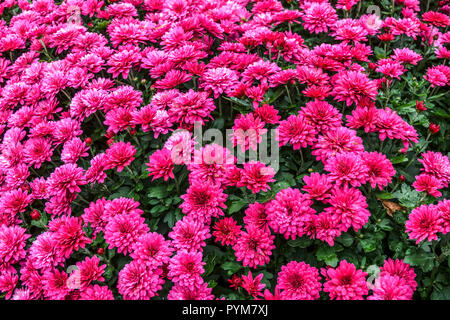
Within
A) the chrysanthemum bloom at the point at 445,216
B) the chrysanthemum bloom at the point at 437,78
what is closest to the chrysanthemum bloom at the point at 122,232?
the chrysanthemum bloom at the point at 445,216

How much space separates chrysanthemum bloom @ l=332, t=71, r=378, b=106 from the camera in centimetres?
215

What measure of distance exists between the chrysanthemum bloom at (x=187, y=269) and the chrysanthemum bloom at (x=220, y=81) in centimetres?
105

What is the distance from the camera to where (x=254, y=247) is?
1.86 metres

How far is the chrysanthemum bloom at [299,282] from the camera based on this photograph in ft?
5.72

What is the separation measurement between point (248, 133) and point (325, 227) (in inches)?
27.2

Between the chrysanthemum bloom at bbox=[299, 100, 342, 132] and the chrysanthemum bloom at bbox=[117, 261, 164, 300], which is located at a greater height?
the chrysanthemum bloom at bbox=[299, 100, 342, 132]

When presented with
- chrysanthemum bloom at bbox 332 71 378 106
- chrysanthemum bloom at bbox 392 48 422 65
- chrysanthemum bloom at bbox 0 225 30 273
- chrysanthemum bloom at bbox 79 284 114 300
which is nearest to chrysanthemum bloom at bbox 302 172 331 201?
chrysanthemum bloom at bbox 332 71 378 106

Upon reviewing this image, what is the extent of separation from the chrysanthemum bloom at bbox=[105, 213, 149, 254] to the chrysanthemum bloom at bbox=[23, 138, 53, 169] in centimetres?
79

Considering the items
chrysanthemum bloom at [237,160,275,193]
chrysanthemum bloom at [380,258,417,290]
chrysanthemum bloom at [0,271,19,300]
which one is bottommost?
chrysanthemum bloom at [0,271,19,300]

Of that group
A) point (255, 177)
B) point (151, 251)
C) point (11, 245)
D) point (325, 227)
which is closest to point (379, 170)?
point (325, 227)

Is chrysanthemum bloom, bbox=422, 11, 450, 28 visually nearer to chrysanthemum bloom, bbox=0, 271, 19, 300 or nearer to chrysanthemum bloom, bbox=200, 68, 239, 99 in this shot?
chrysanthemum bloom, bbox=200, 68, 239, 99

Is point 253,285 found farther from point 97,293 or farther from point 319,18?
point 319,18

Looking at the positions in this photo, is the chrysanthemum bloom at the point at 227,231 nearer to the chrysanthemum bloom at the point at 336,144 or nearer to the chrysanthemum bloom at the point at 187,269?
the chrysanthemum bloom at the point at 187,269
